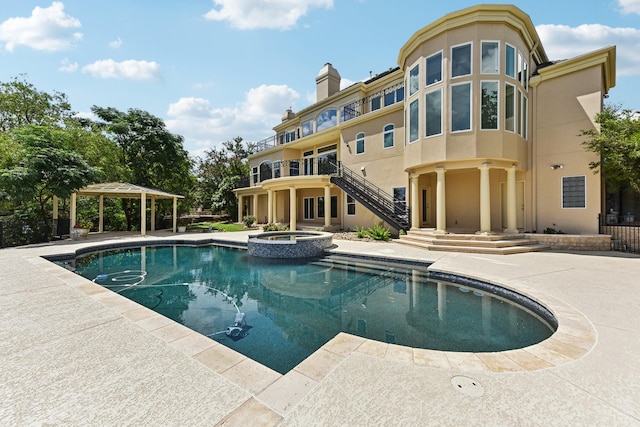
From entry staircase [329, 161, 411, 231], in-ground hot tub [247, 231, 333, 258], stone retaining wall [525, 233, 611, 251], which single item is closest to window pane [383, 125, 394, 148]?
entry staircase [329, 161, 411, 231]

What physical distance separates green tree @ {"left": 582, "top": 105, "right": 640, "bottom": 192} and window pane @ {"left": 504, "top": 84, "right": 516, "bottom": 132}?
2.67 metres

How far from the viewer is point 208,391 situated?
2328mm

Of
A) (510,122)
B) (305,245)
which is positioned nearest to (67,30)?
(305,245)

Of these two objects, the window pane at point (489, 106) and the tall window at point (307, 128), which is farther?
the tall window at point (307, 128)

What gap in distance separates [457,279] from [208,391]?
6.62 metres

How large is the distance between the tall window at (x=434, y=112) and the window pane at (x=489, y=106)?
1612mm

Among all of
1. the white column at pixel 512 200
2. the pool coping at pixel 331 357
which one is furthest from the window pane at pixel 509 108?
the pool coping at pixel 331 357

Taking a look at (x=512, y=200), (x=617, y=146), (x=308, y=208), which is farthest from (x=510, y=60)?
(x=308, y=208)

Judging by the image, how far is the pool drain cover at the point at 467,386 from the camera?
2324 millimetres

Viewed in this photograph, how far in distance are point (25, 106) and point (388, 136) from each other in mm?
28501

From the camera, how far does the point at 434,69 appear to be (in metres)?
11.4

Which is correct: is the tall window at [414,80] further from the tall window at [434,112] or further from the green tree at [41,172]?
the green tree at [41,172]

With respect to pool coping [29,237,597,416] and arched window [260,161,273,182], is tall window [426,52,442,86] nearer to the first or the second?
pool coping [29,237,597,416]

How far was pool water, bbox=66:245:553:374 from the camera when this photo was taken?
4285 mm
